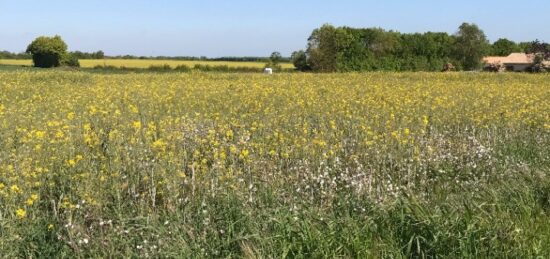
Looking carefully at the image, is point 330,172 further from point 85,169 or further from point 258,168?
point 85,169

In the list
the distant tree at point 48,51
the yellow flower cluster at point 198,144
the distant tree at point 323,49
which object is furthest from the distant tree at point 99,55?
the yellow flower cluster at point 198,144

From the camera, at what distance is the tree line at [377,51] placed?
53.5 m

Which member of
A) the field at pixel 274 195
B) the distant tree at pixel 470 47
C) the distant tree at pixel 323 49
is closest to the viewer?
the field at pixel 274 195

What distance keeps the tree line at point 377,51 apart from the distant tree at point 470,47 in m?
0.11

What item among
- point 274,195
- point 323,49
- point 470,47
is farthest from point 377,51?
point 274,195

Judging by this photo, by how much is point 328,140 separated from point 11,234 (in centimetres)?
432

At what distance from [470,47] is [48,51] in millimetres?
47657

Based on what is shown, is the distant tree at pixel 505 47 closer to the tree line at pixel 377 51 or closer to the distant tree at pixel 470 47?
the distant tree at pixel 470 47

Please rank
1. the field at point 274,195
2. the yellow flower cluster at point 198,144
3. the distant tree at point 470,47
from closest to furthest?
the field at point 274,195, the yellow flower cluster at point 198,144, the distant tree at point 470,47

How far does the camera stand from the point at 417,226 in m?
4.19

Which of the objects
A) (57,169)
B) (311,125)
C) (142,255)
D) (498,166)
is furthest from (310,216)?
(311,125)

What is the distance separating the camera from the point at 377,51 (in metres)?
55.6

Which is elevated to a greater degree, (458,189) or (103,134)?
(103,134)

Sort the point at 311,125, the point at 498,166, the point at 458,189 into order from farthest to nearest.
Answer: the point at 311,125 → the point at 498,166 → the point at 458,189
